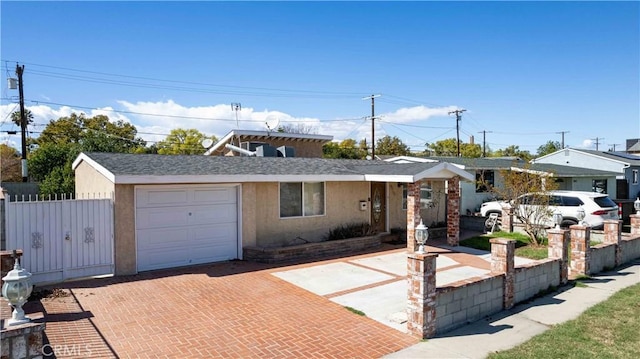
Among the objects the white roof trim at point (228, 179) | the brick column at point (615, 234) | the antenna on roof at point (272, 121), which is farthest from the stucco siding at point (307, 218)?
the brick column at point (615, 234)

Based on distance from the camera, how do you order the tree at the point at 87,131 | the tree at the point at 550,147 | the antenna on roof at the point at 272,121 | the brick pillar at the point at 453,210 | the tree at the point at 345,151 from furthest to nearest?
the tree at the point at 550,147 → the tree at the point at 345,151 → the tree at the point at 87,131 → the antenna on roof at the point at 272,121 → the brick pillar at the point at 453,210

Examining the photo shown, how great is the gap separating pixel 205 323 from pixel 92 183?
21.9 ft

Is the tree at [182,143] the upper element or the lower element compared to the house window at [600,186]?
upper

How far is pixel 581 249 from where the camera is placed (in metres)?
9.84

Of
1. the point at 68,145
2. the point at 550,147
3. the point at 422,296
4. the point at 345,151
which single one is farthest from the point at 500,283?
the point at 550,147

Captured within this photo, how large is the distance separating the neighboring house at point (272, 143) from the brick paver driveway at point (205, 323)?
10.7 metres

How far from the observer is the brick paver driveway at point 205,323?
213 inches

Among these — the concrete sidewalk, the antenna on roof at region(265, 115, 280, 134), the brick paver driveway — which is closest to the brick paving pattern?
the brick paver driveway

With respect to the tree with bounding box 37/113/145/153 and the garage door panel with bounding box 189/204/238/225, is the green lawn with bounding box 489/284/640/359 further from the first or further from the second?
the tree with bounding box 37/113/145/153

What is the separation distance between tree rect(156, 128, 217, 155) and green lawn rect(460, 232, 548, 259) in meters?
39.0

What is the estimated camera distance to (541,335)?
6152 mm

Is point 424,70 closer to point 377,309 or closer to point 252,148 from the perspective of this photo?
point 252,148

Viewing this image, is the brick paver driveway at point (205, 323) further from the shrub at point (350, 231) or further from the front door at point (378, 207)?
the front door at point (378, 207)

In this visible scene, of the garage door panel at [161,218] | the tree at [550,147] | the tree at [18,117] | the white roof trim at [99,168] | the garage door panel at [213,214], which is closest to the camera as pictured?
the white roof trim at [99,168]
